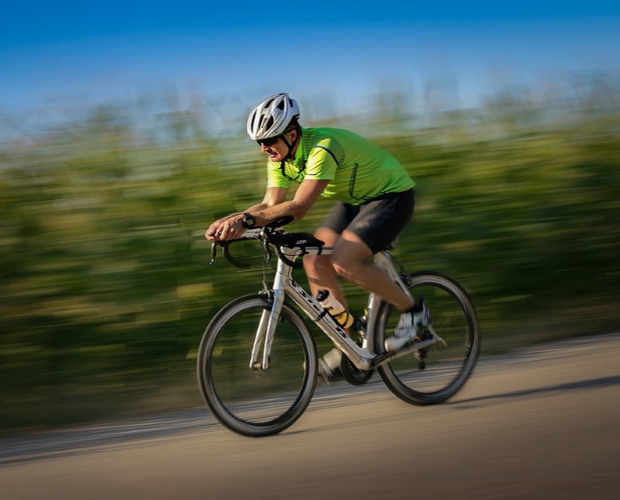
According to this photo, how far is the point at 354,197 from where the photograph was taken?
18.7 feet

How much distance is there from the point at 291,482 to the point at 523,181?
447cm

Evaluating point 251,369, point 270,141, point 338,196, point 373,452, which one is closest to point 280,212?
point 270,141

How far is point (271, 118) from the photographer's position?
522 centimetres

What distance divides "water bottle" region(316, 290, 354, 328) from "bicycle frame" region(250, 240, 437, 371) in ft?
0.09

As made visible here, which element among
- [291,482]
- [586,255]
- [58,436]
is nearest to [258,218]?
[291,482]

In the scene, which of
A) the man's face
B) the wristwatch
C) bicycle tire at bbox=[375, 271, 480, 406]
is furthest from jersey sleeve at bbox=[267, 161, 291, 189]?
bicycle tire at bbox=[375, 271, 480, 406]

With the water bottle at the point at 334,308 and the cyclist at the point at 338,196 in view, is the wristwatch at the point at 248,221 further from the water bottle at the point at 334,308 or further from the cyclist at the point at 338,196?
the water bottle at the point at 334,308

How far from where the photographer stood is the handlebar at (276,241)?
5.21m

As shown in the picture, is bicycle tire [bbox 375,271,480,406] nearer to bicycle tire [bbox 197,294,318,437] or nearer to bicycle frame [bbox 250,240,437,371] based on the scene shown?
bicycle frame [bbox 250,240,437,371]

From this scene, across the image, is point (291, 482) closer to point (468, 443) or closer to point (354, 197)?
point (468, 443)

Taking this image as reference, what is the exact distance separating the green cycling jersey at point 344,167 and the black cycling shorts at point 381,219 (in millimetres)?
56

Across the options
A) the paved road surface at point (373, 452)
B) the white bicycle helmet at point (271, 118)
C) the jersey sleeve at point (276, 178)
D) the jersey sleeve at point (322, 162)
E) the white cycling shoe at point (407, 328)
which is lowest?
the paved road surface at point (373, 452)

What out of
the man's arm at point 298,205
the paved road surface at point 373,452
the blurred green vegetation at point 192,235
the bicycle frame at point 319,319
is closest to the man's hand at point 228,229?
the man's arm at point 298,205

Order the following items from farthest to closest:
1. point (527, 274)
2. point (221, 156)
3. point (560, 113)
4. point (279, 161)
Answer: point (560, 113)
point (527, 274)
point (221, 156)
point (279, 161)
